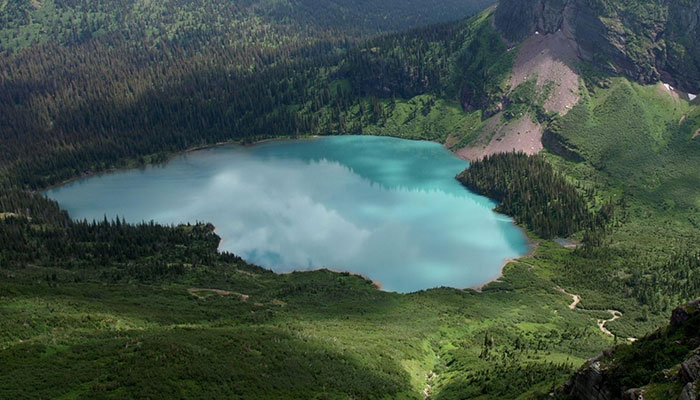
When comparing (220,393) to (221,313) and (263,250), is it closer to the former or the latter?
(221,313)

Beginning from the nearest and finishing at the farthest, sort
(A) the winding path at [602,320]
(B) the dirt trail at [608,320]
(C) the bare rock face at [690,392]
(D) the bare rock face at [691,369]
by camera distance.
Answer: (C) the bare rock face at [690,392] → (D) the bare rock face at [691,369] → (B) the dirt trail at [608,320] → (A) the winding path at [602,320]

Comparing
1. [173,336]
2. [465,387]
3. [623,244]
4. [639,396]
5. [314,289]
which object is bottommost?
[639,396]

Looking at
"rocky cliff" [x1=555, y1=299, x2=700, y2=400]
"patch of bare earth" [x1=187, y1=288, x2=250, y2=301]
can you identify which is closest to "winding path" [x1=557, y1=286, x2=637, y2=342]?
"rocky cliff" [x1=555, y1=299, x2=700, y2=400]

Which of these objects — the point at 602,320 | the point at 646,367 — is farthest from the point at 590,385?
the point at 602,320

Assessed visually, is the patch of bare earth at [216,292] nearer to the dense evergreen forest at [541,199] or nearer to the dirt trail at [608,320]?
the dirt trail at [608,320]

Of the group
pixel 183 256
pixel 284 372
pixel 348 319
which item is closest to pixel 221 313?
pixel 348 319

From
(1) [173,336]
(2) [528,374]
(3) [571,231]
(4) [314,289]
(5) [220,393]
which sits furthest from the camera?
(3) [571,231]

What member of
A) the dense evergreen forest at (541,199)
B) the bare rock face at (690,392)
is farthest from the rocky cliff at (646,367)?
the dense evergreen forest at (541,199)

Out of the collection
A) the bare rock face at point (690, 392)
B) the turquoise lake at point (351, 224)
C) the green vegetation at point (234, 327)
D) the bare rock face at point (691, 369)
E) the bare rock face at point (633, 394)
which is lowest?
the bare rock face at point (690, 392)

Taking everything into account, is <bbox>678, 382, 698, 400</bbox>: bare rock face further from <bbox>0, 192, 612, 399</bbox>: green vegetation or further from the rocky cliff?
<bbox>0, 192, 612, 399</bbox>: green vegetation
